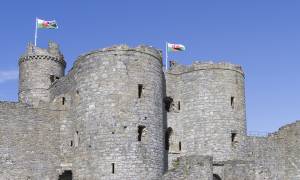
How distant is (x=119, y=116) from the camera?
3091 cm

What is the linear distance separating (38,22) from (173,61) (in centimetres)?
1054

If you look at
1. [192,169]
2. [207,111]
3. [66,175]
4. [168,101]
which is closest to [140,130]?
[192,169]

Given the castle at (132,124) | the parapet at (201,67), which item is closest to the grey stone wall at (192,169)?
the castle at (132,124)

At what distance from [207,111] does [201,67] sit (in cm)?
280

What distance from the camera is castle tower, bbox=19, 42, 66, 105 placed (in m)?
41.2

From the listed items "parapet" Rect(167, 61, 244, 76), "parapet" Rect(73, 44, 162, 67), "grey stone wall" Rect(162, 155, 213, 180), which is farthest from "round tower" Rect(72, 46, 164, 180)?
"parapet" Rect(167, 61, 244, 76)

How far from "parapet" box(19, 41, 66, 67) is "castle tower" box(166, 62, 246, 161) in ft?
32.0

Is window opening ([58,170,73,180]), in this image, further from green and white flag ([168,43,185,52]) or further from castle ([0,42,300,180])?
green and white flag ([168,43,185,52])

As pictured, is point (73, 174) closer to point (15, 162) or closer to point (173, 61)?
point (15, 162)

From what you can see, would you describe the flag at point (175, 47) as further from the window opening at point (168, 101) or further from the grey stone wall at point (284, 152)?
the grey stone wall at point (284, 152)

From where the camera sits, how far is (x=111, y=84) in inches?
1237

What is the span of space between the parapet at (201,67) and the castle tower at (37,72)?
934 centimetres

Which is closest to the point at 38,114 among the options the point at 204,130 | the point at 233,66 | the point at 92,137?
the point at 92,137

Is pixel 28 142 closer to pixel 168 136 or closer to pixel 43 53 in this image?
pixel 168 136
